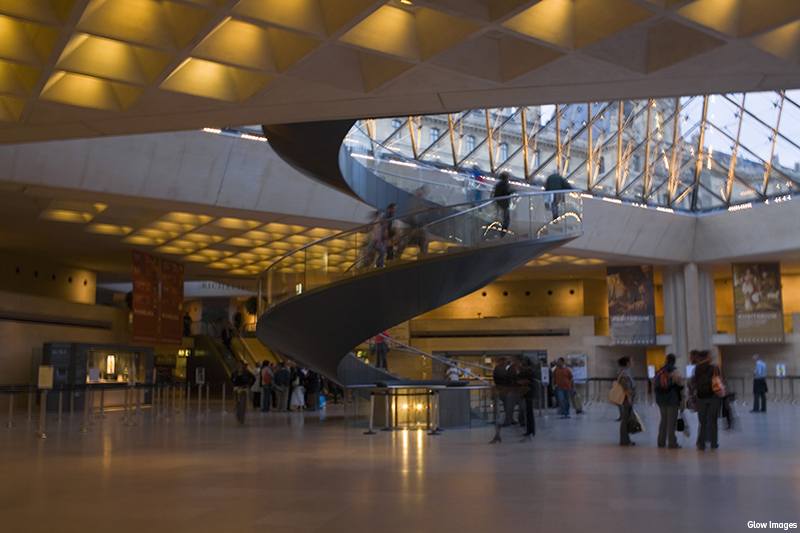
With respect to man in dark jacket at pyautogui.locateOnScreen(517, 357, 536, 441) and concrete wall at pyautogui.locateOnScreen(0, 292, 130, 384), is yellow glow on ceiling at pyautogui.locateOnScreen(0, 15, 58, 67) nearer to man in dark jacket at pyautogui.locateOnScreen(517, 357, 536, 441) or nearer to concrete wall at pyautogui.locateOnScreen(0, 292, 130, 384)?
man in dark jacket at pyautogui.locateOnScreen(517, 357, 536, 441)

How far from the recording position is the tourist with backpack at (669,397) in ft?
33.4

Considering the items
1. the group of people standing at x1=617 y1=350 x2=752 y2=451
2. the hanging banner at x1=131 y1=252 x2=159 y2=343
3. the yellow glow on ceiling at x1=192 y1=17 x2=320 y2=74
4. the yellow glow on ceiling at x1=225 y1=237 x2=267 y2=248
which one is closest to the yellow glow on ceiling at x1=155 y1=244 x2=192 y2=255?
the hanging banner at x1=131 y1=252 x2=159 y2=343

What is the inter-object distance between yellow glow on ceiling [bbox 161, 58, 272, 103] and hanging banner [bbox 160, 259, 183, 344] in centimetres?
1926

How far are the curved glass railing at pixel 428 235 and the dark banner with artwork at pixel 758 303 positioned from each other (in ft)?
57.2

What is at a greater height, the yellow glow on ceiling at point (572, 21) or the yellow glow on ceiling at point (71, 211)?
the yellow glow on ceiling at point (71, 211)

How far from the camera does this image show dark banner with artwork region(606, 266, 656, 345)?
29891 millimetres

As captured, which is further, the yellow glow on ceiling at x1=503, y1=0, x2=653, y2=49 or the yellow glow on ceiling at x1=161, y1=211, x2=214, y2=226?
the yellow glow on ceiling at x1=161, y1=211, x2=214, y2=226

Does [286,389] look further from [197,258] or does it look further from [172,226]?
[197,258]

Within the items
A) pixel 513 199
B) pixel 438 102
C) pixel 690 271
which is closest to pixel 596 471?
pixel 438 102

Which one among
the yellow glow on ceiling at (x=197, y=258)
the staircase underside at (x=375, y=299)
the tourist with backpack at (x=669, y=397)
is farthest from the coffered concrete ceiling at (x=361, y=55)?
the yellow glow on ceiling at (x=197, y=258)

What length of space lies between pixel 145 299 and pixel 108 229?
359 cm

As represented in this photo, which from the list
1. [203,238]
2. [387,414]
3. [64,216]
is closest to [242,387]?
[387,414]

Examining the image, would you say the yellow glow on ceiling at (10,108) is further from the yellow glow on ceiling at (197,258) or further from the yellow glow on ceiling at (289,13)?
the yellow glow on ceiling at (197,258)

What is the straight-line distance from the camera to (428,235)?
13.2 meters
